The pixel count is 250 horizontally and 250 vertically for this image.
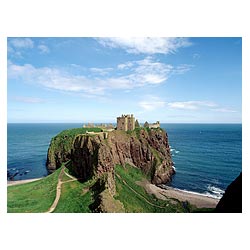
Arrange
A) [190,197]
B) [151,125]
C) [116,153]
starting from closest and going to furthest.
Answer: [190,197] → [116,153] → [151,125]

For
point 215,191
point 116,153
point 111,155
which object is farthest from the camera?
point 215,191

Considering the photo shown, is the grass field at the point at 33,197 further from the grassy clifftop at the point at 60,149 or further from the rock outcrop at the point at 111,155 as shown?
the grassy clifftop at the point at 60,149

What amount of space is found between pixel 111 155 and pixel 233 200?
15.4 m

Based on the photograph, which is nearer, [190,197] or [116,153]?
[190,197]

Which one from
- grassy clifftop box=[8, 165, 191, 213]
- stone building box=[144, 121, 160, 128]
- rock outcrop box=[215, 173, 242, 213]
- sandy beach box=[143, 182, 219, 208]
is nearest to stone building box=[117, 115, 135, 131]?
stone building box=[144, 121, 160, 128]

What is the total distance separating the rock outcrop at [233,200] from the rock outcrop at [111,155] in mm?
8387

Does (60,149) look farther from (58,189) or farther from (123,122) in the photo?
(58,189)

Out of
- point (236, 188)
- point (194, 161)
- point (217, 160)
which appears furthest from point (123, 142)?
point (217, 160)

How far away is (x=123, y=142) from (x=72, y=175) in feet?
38.3

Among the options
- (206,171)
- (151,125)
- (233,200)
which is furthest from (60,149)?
(233,200)

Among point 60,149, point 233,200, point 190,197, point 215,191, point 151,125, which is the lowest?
point 215,191

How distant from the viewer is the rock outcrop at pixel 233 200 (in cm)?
1327

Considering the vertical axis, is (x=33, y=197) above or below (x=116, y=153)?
below

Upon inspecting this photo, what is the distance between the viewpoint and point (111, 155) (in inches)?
1022
